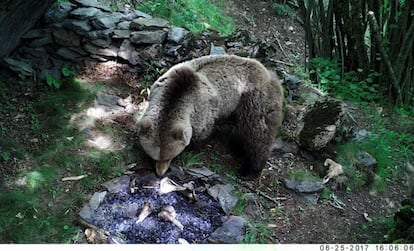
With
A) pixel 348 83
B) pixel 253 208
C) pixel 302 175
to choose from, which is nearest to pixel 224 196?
pixel 253 208

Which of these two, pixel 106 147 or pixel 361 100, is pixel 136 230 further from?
pixel 361 100

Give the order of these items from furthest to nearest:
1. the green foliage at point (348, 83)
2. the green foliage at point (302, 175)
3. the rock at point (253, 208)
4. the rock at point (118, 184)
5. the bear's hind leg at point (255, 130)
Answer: the green foliage at point (348, 83) < the green foliage at point (302, 175) < the bear's hind leg at point (255, 130) < the rock at point (253, 208) < the rock at point (118, 184)

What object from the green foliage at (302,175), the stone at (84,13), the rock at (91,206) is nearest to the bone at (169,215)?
the rock at (91,206)

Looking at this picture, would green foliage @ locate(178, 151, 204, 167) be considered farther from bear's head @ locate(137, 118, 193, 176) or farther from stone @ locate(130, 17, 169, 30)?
stone @ locate(130, 17, 169, 30)

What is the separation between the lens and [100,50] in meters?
5.83

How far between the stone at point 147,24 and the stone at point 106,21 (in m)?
0.20

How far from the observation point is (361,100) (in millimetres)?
6934

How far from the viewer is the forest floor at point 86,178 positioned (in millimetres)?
4047

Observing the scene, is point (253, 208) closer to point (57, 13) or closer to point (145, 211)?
point (145, 211)

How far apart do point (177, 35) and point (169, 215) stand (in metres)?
2.66

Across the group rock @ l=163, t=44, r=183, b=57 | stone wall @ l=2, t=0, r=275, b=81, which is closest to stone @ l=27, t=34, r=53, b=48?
stone wall @ l=2, t=0, r=275, b=81

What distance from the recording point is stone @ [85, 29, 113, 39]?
5.79 meters

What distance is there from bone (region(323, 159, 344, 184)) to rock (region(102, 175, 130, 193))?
2158 mm

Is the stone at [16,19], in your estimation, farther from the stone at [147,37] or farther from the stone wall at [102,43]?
the stone at [147,37]
